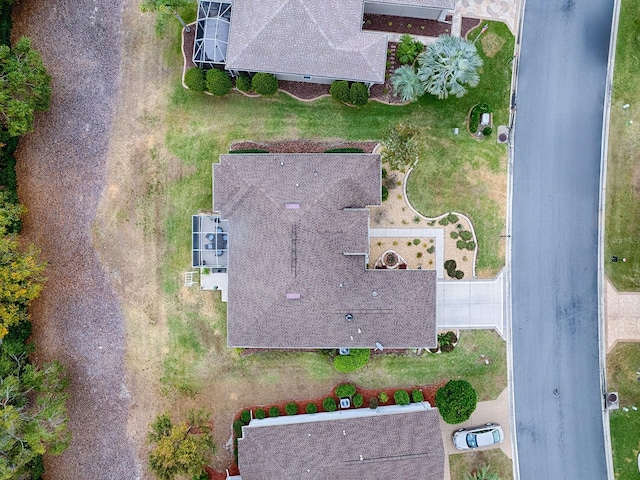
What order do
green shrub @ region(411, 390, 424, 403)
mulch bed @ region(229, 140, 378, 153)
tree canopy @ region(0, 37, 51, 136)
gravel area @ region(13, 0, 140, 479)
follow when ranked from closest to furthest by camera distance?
tree canopy @ region(0, 37, 51, 136), green shrub @ region(411, 390, 424, 403), gravel area @ region(13, 0, 140, 479), mulch bed @ region(229, 140, 378, 153)

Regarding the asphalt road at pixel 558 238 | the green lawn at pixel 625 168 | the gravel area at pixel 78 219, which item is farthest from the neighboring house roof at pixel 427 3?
the gravel area at pixel 78 219

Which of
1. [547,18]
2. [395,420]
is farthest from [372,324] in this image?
[547,18]

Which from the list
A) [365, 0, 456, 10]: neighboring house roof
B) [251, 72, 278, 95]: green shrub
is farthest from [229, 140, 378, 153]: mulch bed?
[365, 0, 456, 10]: neighboring house roof

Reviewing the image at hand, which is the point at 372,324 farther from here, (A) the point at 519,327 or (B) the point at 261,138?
(B) the point at 261,138

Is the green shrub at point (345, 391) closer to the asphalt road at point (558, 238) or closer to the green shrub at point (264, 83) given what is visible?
the asphalt road at point (558, 238)

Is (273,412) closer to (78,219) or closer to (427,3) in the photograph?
(78,219)

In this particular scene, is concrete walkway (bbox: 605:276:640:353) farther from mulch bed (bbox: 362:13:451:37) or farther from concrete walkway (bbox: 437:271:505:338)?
mulch bed (bbox: 362:13:451:37)
